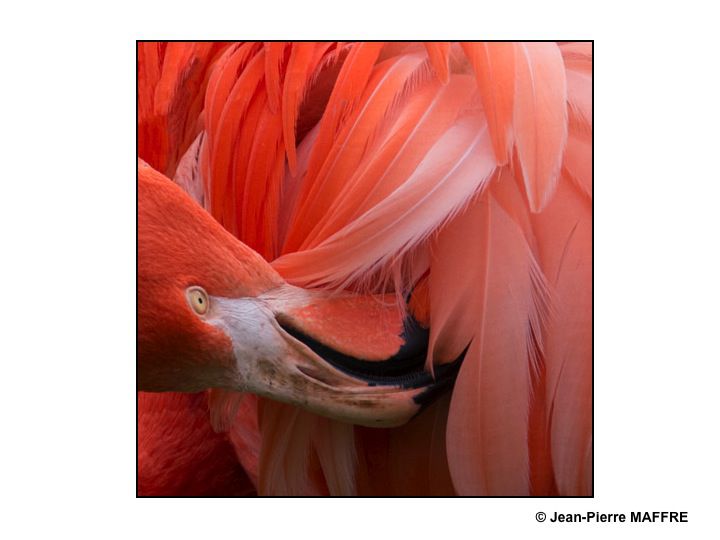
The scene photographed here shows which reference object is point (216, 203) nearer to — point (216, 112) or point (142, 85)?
point (216, 112)

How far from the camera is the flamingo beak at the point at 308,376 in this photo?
1.34m

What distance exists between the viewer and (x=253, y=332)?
1342 millimetres

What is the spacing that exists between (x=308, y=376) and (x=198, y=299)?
0.79 feet

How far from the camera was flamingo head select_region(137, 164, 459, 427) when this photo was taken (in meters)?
1.30

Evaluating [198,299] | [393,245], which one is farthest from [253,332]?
[393,245]

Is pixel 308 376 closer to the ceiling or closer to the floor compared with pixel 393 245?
closer to the floor

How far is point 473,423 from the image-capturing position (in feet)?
4.62

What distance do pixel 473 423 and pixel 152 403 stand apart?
25.1 inches

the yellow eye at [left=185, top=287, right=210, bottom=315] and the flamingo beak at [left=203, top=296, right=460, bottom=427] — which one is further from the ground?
the yellow eye at [left=185, top=287, right=210, bottom=315]

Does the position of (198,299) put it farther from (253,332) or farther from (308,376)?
(308,376)

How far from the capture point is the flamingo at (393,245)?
1.37 meters

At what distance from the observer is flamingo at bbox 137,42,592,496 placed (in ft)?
4.50

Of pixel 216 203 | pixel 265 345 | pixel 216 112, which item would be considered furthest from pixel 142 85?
pixel 265 345

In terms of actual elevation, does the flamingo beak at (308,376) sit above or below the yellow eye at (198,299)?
below
